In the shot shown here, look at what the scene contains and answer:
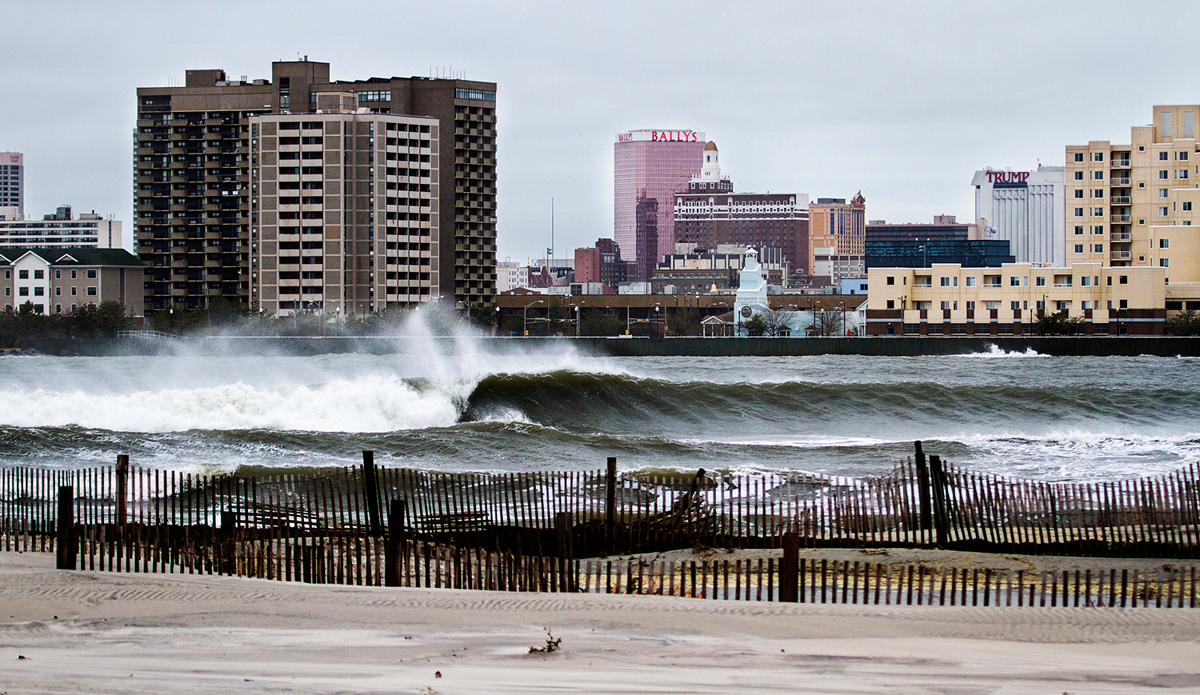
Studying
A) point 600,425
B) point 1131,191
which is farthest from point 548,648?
point 1131,191

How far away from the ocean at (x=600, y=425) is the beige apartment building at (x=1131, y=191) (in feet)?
219

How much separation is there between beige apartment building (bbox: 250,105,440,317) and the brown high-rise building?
9719 millimetres

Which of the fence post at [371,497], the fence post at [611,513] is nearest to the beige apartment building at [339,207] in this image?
the fence post at [371,497]

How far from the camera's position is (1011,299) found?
122125mm

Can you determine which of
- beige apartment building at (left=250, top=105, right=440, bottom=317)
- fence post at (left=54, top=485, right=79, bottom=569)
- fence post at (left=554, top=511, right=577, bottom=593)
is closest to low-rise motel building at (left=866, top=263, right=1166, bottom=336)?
beige apartment building at (left=250, top=105, right=440, bottom=317)

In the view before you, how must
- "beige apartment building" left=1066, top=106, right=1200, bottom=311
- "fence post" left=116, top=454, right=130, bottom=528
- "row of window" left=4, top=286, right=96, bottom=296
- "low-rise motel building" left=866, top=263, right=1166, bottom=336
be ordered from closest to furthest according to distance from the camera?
1. "fence post" left=116, top=454, right=130, bottom=528
2. "low-rise motel building" left=866, top=263, right=1166, bottom=336
3. "beige apartment building" left=1066, top=106, right=1200, bottom=311
4. "row of window" left=4, top=286, right=96, bottom=296

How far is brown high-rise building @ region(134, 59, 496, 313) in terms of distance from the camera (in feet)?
528

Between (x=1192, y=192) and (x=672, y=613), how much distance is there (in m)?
→ 135

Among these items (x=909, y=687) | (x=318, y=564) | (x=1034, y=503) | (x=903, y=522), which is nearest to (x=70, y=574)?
(x=318, y=564)

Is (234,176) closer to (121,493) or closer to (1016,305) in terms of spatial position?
(1016,305)

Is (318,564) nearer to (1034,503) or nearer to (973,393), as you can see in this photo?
(1034,503)

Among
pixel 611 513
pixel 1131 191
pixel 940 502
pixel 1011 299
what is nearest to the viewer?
pixel 611 513

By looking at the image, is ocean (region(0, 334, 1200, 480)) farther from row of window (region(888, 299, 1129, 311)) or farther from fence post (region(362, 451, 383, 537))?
row of window (region(888, 299, 1129, 311))

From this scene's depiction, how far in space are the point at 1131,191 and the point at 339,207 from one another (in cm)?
9528
